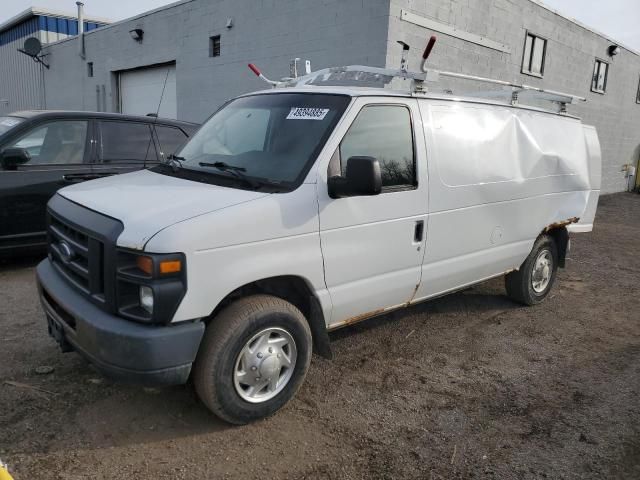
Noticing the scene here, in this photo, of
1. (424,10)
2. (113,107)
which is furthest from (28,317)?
(113,107)

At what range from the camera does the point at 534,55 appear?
12531 millimetres

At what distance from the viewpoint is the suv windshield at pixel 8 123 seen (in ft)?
18.7

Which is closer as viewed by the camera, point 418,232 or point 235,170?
point 235,170

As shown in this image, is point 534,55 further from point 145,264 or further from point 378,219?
point 145,264

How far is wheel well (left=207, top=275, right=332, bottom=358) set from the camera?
322 centimetres

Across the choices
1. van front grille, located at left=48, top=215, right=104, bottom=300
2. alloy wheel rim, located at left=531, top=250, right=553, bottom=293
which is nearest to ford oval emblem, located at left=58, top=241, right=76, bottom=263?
van front grille, located at left=48, top=215, right=104, bottom=300

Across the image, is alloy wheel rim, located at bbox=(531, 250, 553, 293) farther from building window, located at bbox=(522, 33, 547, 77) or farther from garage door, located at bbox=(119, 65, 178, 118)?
garage door, located at bbox=(119, 65, 178, 118)

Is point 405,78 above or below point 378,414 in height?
above

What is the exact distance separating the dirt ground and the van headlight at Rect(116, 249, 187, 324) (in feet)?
2.70

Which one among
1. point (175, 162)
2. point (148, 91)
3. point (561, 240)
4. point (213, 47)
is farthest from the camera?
point (148, 91)

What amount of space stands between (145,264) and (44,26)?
954 inches

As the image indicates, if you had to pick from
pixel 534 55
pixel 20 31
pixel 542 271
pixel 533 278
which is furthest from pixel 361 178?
pixel 20 31

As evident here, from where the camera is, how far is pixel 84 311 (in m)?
2.83

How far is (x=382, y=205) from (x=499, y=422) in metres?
1.60
